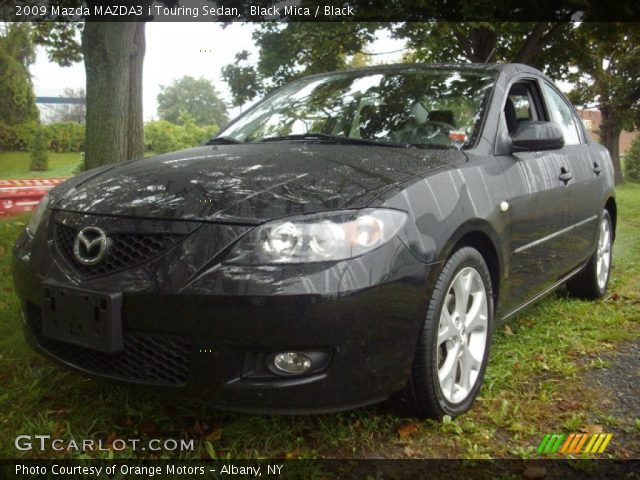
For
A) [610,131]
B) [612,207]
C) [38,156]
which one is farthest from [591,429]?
[610,131]

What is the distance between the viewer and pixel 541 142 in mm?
3035

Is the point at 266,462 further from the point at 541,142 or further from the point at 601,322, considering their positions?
the point at 601,322

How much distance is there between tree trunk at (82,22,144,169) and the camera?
6016 millimetres

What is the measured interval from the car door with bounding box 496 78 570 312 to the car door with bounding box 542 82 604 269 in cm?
10

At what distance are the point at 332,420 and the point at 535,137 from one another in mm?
1655

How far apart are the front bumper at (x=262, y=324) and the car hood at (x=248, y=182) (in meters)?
0.17

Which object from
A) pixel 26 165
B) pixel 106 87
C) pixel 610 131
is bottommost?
pixel 26 165

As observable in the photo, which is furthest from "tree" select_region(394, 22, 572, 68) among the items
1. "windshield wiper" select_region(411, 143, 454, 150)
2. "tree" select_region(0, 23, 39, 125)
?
"tree" select_region(0, 23, 39, 125)

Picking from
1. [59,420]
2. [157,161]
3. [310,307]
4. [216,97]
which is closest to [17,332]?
[59,420]

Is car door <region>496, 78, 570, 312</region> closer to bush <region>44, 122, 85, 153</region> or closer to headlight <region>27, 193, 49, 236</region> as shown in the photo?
headlight <region>27, 193, 49, 236</region>

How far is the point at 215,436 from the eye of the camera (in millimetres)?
2420

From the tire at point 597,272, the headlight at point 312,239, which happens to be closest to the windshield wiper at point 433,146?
the headlight at point 312,239

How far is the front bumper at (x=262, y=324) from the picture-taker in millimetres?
1969

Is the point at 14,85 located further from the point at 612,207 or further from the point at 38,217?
the point at 38,217
